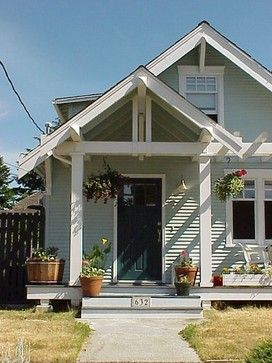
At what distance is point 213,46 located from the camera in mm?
12312

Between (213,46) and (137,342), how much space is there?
7.20 meters

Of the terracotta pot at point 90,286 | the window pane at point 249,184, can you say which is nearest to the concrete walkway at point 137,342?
the terracotta pot at point 90,286

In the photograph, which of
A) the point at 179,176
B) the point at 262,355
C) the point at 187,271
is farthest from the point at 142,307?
the point at 262,355

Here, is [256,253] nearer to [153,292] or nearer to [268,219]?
[268,219]

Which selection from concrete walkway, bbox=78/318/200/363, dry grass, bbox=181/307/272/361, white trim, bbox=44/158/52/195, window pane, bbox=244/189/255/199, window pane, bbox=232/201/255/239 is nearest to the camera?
concrete walkway, bbox=78/318/200/363

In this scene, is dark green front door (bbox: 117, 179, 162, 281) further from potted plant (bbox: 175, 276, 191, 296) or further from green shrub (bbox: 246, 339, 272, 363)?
green shrub (bbox: 246, 339, 272, 363)

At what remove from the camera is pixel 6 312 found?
10703 mm

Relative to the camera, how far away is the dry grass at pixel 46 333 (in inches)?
259

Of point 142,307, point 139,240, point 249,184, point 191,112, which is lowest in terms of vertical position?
point 142,307

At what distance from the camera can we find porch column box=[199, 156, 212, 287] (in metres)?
10.5

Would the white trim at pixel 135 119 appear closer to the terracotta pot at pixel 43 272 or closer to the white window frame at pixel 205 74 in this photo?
the white window frame at pixel 205 74

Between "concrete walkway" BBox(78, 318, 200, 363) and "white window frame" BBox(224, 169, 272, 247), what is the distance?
353 centimetres

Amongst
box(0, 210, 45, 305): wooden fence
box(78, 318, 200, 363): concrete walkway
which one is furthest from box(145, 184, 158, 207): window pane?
box(78, 318, 200, 363): concrete walkway

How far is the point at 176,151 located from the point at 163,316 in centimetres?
308
